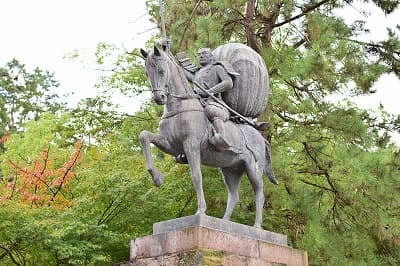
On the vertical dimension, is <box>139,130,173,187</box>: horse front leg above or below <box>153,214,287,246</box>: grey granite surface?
above

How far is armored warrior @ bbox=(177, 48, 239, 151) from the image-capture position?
20.9ft

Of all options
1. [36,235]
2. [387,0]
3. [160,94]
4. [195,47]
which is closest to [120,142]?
[195,47]

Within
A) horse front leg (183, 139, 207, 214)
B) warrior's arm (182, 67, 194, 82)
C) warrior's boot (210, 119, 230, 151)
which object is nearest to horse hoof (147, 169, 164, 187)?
horse front leg (183, 139, 207, 214)

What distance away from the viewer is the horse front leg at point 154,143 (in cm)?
620

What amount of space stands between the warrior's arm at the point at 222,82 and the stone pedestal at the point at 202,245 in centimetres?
160

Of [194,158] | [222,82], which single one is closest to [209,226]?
[194,158]

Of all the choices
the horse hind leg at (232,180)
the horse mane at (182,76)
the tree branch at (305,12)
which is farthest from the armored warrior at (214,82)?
the tree branch at (305,12)

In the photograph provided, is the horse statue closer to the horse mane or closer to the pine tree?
the horse mane

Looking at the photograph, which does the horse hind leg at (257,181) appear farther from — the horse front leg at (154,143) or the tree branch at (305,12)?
the tree branch at (305,12)

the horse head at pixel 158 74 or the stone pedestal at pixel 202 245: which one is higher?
the horse head at pixel 158 74

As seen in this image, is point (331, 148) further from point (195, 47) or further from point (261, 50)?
point (195, 47)

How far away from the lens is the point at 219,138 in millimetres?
6297

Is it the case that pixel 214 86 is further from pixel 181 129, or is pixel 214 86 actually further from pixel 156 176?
pixel 156 176

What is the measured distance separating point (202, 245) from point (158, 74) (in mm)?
1859
